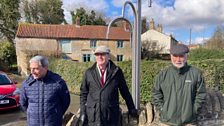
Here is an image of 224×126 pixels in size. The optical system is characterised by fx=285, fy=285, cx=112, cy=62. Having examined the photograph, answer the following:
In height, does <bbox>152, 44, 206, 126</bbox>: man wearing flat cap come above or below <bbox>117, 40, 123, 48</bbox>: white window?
below

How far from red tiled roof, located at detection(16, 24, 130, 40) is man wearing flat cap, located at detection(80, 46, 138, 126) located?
3310 centimetres

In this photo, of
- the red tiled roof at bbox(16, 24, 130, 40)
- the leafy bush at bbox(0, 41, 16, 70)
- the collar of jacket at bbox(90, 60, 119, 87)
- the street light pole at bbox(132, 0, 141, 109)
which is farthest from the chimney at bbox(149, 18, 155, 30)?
→ the collar of jacket at bbox(90, 60, 119, 87)

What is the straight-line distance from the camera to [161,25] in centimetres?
5772

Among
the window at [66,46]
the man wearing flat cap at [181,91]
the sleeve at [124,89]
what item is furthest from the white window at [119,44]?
the man wearing flat cap at [181,91]

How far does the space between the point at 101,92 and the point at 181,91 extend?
1099 mm

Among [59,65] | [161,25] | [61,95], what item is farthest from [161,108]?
[161,25]

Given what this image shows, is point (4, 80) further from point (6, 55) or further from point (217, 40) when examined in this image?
point (217, 40)

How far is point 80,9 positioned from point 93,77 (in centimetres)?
4747

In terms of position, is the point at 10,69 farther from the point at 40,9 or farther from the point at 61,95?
the point at 61,95

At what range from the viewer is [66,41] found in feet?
127

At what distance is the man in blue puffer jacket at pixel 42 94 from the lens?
3775mm

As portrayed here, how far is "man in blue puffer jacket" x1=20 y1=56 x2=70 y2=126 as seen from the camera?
378 centimetres

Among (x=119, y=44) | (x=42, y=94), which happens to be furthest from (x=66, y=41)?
(x=42, y=94)

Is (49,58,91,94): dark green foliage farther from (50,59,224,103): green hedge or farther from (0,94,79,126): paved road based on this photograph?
(0,94,79,126): paved road
